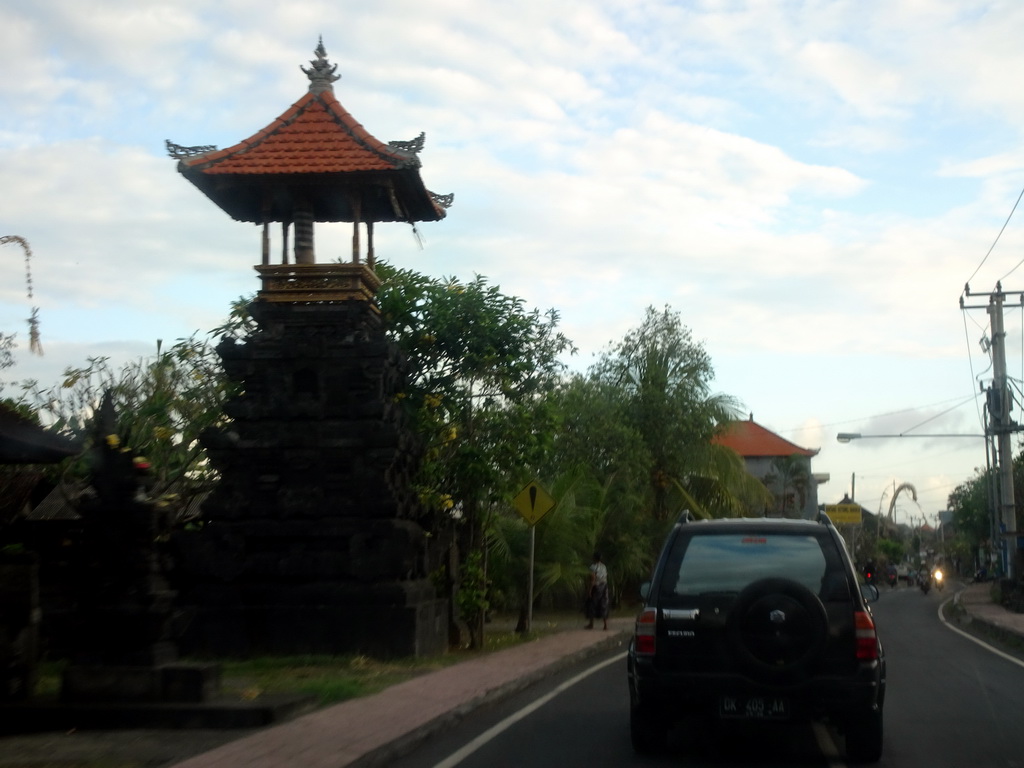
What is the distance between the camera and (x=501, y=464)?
18.9 meters

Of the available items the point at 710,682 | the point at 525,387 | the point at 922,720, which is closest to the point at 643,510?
the point at 525,387

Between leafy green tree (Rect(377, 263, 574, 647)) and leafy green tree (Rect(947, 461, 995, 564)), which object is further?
leafy green tree (Rect(947, 461, 995, 564))

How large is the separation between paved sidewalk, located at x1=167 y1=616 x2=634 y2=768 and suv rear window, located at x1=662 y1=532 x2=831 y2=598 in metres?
2.55

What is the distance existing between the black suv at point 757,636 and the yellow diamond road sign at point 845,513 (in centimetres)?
5085

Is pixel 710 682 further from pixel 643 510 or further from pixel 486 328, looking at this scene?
pixel 643 510

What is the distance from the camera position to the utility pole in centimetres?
3528

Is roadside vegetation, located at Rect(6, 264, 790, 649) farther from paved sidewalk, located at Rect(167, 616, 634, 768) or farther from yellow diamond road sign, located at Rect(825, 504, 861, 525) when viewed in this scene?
yellow diamond road sign, located at Rect(825, 504, 861, 525)

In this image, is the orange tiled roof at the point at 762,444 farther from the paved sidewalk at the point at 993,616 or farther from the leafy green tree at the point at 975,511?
the paved sidewalk at the point at 993,616

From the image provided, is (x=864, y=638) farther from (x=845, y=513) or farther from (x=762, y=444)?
(x=762, y=444)

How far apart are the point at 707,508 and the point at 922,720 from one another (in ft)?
84.3

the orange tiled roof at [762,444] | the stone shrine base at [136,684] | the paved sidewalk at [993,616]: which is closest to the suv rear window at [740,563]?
the stone shrine base at [136,684]


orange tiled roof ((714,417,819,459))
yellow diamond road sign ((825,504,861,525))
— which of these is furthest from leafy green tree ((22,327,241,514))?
orange tiled roof ((714,417,819,459))

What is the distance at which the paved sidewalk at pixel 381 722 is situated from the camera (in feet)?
27.7

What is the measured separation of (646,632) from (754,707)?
90 centimetres
